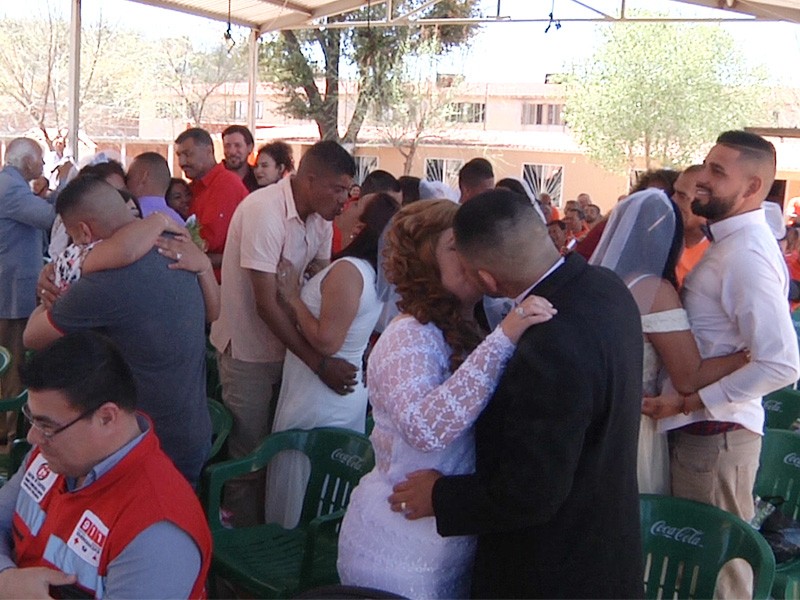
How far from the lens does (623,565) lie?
1790 millimetres

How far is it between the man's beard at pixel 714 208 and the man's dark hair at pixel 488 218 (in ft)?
3.48

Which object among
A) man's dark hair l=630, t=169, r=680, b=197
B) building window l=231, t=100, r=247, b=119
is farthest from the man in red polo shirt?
building window l=231, t=100, r=247, b=119

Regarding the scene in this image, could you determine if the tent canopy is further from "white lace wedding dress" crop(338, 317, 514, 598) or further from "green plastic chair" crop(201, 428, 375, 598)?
"white lace wedding dress" crop(338, 317, 514, 598)

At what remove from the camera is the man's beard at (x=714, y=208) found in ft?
8.52

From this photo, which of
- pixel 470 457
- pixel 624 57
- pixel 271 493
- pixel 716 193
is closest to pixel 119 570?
pixel 470 457

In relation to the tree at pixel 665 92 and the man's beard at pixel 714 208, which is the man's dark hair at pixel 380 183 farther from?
the tree at pixel 665 92

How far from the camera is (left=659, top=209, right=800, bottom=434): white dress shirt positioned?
8.04 ft

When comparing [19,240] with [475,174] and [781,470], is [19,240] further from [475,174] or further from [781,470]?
[781,470]

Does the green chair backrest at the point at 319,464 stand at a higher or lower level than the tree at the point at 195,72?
lower

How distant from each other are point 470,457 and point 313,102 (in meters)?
17.1

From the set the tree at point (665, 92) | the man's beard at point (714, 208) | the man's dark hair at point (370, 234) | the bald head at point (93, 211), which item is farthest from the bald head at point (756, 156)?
the tree at point (665, 92)

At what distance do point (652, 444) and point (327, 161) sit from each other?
1.52 metres

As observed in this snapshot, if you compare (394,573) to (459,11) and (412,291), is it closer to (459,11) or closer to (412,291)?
(412,291)

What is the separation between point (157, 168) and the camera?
14.6 ft
